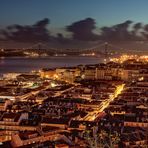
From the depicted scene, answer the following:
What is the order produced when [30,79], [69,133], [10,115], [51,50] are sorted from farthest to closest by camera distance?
[51,50] < [30,79] < [10,115] < [69,133]

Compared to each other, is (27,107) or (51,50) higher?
(51,50)

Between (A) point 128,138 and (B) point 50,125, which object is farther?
(B) point 50,125

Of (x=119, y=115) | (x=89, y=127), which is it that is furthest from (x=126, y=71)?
(x=89, y=127)

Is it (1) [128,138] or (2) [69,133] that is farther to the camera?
(2) [69,133]

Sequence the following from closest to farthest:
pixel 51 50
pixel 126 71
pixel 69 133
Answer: pixel 69 133 → pixel 126 71 → pixel 51 50

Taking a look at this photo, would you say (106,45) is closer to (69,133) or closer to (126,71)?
(126,71)

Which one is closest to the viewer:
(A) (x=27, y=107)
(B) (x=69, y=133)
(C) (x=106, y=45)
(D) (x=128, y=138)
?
(D) (x=128, y=138)

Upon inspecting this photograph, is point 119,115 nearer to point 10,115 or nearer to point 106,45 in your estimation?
point 10,115

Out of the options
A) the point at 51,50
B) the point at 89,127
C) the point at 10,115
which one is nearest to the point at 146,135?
the point at 89,127

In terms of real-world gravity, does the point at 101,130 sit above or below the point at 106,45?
below

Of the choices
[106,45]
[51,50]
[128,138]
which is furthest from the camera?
[51,50]
